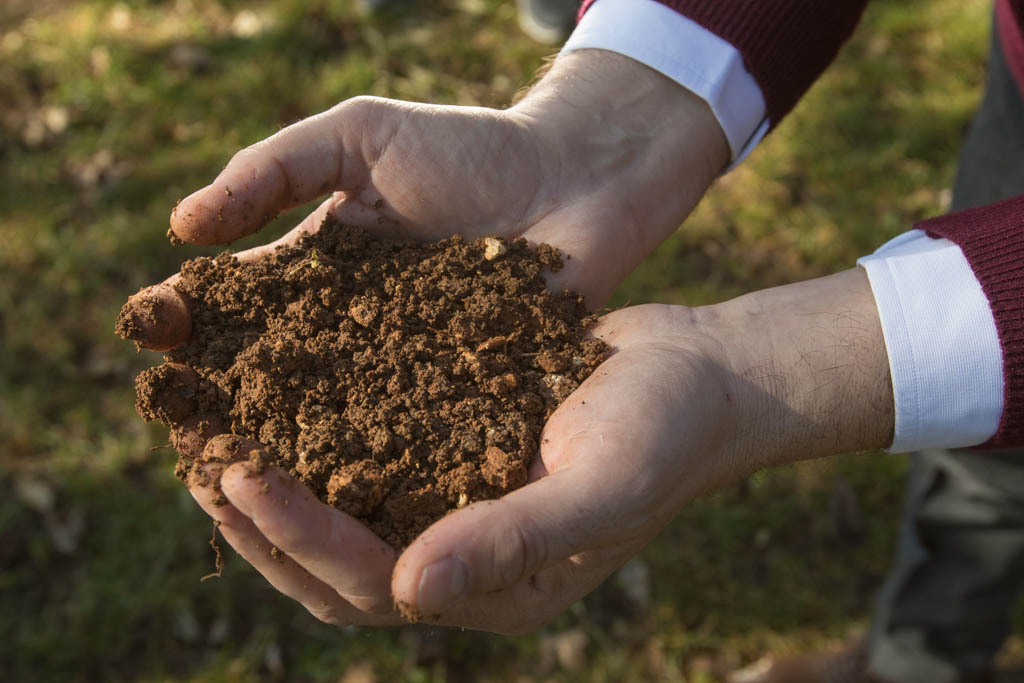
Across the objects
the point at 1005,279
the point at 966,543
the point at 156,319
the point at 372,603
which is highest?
the point at 1005,279

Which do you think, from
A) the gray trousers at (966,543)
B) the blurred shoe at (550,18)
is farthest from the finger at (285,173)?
the blurred shoe at (550,18)

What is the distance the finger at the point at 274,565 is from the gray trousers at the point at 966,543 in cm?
192

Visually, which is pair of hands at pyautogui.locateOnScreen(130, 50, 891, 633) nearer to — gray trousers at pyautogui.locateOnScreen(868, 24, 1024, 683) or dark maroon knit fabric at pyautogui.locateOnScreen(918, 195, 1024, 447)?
dark maroon knit fabric at pyautogui.locateOnScreen(918, 195, 1024, 447)

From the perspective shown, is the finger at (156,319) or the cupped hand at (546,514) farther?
the finger at (156,319)

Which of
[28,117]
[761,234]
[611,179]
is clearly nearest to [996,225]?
[611,179]

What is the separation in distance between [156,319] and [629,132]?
4.84ft

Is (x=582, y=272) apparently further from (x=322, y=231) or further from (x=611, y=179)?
(x=322, y=231)

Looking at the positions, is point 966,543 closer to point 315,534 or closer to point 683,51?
point 683,51

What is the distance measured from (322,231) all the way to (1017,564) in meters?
2.53

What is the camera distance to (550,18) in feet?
15.2

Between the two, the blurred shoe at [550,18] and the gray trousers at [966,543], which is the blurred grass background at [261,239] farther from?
the gray trousers at [966,543]

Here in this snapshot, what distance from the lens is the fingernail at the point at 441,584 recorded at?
150 centimetres

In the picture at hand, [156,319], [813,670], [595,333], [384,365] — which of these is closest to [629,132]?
[595,333]

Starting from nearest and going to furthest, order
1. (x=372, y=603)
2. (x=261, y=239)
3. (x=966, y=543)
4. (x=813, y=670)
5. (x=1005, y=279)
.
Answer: (x=372, y=603) → (x=1005, y=279) → (x=966, y=543) → (x=813, y=670) → (x=261, y=239)
